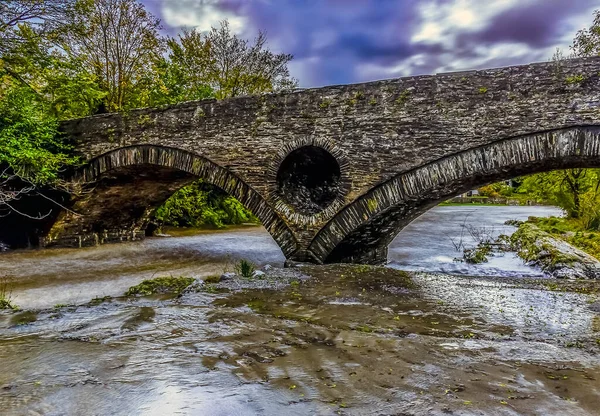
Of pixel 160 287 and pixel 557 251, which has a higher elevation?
pixel 557 251

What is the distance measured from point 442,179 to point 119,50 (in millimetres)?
16570

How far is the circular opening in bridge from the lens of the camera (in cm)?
898

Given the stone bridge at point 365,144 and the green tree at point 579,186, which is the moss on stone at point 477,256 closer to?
the stone bridge at point 365,144

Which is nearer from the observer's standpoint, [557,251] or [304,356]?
[304,356]

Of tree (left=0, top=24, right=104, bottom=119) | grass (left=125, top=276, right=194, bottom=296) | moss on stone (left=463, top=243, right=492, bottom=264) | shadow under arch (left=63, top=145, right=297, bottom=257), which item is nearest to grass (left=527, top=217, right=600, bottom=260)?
moss on stone (left=463, top=243, right=492, bottom=264)

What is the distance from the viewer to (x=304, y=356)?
11.2ft

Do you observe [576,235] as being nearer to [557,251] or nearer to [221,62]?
[557,251]

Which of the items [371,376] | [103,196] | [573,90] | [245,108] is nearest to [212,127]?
[245,108]

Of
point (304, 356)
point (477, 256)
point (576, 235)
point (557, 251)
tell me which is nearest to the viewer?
point (304, 356)

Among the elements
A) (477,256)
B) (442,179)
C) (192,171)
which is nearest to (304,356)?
(442,179)

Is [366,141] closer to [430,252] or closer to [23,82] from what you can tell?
[430,252]

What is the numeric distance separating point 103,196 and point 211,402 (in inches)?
470

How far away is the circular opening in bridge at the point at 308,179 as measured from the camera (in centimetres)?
898

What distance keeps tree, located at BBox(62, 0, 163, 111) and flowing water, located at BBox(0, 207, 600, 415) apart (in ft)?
45.4
